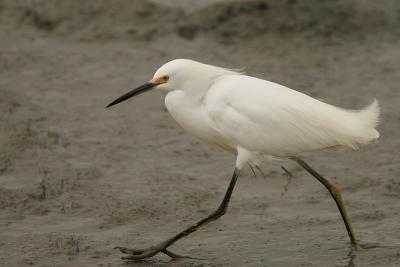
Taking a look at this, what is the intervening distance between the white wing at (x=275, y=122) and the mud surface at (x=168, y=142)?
2.67 ft

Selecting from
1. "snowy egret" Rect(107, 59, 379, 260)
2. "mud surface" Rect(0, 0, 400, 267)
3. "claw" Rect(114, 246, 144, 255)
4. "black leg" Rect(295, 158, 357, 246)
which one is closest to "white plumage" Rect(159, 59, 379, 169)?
"snowy egret" Rect(107, 59, 379, 260)

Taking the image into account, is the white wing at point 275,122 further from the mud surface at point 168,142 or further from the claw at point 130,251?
the claw at point 130,251

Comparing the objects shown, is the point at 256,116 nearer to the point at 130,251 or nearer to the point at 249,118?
the point at 249,118

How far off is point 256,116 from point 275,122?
0.48 ft

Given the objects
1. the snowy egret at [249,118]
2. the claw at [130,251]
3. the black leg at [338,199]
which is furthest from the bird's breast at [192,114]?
the claw at [130,251]

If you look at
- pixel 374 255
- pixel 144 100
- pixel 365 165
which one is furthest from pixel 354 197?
pixel 144 100

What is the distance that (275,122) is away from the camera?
21.8 ft

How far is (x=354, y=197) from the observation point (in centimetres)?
787

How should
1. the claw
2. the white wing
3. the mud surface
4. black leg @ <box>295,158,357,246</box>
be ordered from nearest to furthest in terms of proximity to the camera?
1. the white wing
2. the claw
3. black leg @ <box>295,158,357,246</box>
4. the mud surface

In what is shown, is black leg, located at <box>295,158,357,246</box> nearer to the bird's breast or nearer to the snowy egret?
the snowy egret

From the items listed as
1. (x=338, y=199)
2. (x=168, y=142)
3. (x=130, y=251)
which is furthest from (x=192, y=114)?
(x=168, y=142)

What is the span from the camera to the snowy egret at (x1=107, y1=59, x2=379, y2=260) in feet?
21.8

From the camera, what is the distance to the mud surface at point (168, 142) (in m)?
7.08

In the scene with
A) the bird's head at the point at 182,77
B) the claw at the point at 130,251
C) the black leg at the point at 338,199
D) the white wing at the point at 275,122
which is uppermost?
the bird's head at the point at 182,77
